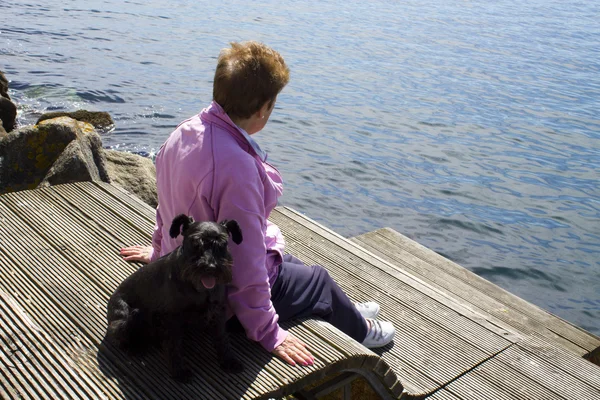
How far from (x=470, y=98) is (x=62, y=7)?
19.6 m

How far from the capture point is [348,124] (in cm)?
1692

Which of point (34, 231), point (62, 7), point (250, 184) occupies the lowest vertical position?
point (62, 7)

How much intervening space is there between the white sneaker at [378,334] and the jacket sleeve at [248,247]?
4.01 feet

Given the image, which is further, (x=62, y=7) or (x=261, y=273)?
(x=62, y=7)

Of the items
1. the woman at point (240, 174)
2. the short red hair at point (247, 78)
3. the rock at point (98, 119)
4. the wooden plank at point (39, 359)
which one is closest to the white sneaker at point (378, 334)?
the woman at point (240, 174)

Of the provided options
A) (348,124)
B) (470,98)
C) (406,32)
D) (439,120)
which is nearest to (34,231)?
(348,124)

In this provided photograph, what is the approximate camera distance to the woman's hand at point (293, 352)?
3559mm

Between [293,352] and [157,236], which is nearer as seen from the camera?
[293,352]

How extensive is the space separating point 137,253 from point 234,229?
1.58m

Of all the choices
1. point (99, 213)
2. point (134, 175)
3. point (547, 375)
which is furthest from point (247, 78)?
point (134, 175)

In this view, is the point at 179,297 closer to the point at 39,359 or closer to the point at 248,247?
the point at 248,247

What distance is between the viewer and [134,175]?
8.31 meters

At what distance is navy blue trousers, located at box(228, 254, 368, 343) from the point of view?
3.99m

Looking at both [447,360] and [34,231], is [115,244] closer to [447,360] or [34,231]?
[34,231]
